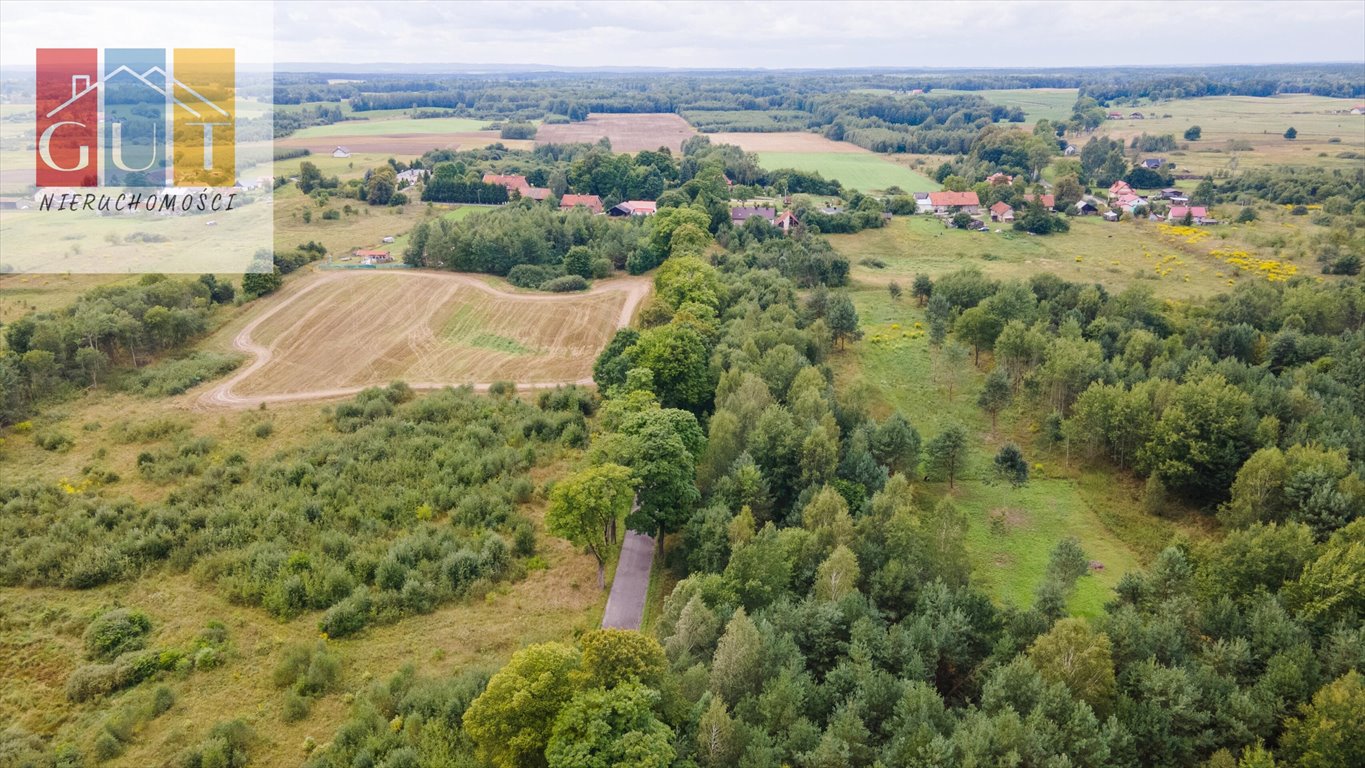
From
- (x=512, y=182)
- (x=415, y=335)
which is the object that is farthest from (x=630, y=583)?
(x=512, y=182)

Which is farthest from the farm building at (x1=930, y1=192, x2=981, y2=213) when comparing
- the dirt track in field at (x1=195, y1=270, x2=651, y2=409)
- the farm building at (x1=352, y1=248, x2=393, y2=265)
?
the farm building at (x1=352, y1=248, x2=393, y2=265)

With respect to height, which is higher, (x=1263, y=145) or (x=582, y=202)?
(x=1263, y=145)

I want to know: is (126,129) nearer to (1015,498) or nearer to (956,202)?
(956,202)

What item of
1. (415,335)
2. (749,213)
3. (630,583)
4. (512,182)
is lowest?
(630,583)

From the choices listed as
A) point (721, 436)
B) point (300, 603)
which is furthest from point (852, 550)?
point (300, 603)

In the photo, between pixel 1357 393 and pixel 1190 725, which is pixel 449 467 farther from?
pixel 1357 393
